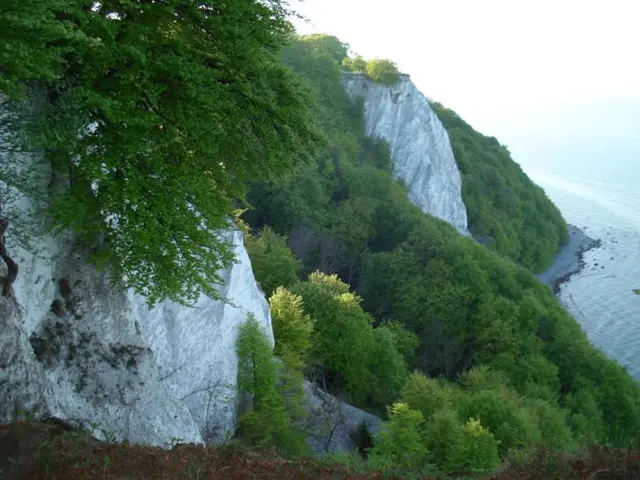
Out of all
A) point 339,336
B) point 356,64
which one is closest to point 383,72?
point 356,64

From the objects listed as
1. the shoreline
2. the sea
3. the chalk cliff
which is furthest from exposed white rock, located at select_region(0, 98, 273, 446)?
the shoreline

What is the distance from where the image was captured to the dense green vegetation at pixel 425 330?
77.4 feet

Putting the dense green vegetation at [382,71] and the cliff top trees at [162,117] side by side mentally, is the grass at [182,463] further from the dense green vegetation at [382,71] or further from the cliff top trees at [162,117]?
the dense green vegetation at [382,71]

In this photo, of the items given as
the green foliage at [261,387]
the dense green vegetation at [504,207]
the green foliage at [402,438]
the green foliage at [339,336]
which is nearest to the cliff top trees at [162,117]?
the green foliage at [261,387]

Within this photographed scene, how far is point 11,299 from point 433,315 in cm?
3494

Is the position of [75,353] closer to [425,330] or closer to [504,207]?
[425,330]

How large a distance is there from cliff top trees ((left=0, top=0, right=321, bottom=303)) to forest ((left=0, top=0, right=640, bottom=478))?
34 mm

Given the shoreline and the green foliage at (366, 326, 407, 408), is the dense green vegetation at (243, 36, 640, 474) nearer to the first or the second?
the green foliage at (366, 326, 407, 408)

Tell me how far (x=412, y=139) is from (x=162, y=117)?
200 feet

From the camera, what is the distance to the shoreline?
67.0m

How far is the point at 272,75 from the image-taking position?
8.46 metres

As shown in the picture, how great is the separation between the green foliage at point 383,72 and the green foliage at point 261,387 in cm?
5279

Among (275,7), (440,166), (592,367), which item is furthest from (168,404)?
(440,166)

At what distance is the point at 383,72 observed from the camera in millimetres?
66250
